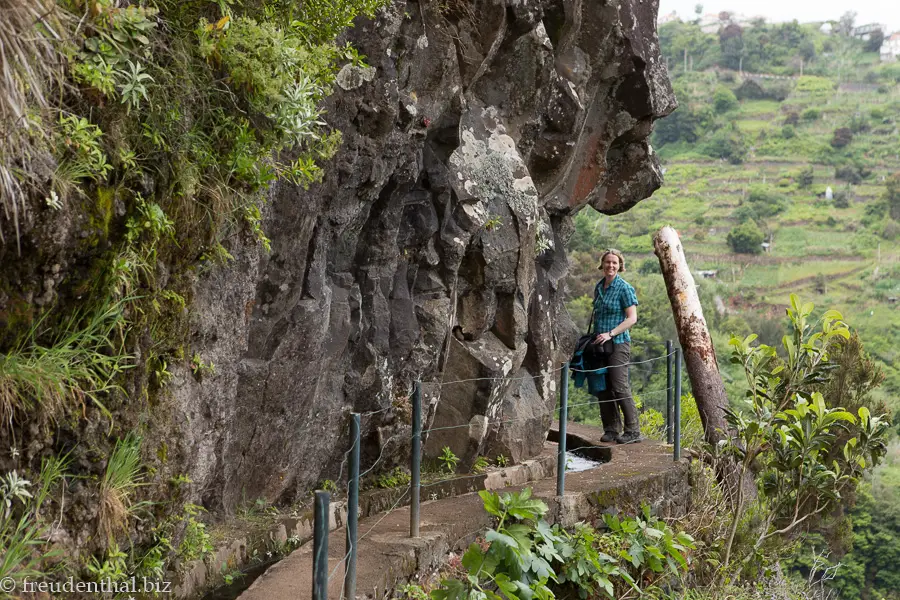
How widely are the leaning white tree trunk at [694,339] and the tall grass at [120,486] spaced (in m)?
7.45

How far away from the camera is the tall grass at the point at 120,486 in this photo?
3875 millimetres

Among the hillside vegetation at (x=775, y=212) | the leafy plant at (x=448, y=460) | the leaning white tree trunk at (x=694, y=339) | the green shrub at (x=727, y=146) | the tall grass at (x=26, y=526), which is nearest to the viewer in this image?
the tall grass at (x=26, y=526)

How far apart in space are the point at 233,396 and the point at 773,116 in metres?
89.4

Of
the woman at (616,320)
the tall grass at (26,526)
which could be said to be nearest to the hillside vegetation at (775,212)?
the woman at (616,320)

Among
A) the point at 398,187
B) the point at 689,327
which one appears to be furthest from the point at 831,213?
the point at 398,187

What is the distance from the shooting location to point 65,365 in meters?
3.64

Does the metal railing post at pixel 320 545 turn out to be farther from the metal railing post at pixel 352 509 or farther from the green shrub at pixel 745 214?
the green shrub at pixel 745 214

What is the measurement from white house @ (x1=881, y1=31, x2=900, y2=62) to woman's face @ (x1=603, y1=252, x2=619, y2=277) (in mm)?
114750

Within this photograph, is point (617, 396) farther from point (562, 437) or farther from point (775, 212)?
point (775, 212)

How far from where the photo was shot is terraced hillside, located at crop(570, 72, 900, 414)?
163ft

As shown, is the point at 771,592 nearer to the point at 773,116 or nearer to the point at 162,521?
the point at 162,521

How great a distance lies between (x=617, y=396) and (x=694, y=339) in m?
1.94

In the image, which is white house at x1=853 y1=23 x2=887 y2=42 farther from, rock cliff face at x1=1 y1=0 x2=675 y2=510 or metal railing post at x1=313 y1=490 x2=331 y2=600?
metal railing post at x1=313 y1=490 x2=331 y2=600

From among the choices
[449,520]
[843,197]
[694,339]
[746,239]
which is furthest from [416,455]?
[843,197]
